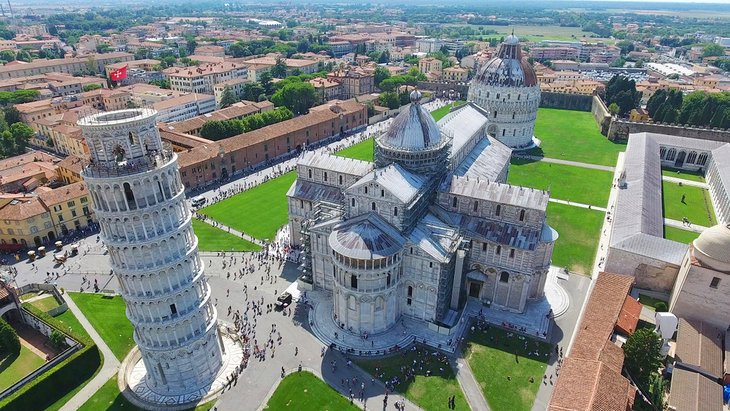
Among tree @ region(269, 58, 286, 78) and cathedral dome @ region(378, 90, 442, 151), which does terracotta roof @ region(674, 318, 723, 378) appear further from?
tree @ region(269, 58, 286, 78)

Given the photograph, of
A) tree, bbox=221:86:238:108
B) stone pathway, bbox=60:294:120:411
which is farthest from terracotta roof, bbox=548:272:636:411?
tree, bbox=221:86:238:108

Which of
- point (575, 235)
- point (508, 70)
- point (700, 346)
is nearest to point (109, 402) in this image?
point (700, 346)

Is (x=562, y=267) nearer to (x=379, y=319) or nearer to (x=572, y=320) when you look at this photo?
(x=572, y=320)

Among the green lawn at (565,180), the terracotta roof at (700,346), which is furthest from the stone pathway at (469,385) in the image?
the green lawn at (565,180)

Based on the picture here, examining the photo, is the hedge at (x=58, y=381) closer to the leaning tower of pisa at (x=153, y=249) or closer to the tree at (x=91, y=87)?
the leaning tower of pisa at (x=153, y=249)

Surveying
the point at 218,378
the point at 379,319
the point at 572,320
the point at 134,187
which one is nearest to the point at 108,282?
the point at 218,378
